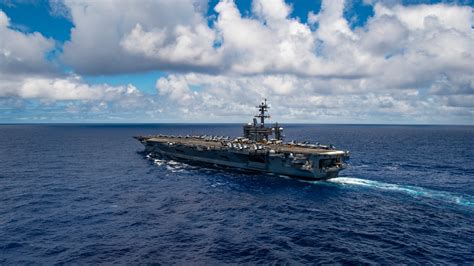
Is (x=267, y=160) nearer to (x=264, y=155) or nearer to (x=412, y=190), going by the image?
(x=264, y=155)

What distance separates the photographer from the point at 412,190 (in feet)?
151

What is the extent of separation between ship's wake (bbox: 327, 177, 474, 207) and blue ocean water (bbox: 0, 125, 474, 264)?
0.48ft

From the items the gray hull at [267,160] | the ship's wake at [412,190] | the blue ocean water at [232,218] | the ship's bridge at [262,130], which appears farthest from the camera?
the ship's bridge at [262,130]

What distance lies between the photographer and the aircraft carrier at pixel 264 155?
165ft

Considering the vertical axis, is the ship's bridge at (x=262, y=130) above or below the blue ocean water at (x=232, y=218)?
above

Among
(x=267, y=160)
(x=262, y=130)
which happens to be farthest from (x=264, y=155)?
(x=262, y=130)

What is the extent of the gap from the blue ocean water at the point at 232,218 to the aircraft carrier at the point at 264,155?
2.02 metres

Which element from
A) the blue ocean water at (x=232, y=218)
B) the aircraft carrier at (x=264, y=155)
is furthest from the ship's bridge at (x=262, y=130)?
the blue ocean water at (x=232, y=218)

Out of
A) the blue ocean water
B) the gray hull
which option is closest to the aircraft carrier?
the gray hull

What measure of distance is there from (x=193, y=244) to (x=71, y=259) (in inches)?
353

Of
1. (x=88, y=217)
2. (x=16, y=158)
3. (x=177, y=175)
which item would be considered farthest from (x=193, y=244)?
(x=16, y=158)

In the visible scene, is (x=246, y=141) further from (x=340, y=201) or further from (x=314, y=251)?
(x=314, y=251)

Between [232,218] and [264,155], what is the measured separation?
22.6 metres

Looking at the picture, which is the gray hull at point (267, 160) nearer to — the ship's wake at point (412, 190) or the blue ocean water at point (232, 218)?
the blue ocean water at point (232, 218)
